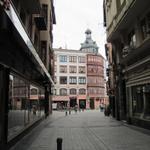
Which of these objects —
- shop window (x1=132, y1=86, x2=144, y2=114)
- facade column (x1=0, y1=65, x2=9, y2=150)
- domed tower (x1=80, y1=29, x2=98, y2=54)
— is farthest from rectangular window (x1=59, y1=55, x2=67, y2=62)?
facade column (x1=0, y1=65, x2=9, y2=150)

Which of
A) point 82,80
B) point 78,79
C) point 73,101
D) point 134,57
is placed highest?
point 78,79

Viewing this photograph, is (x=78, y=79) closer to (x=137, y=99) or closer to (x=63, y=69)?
(x=63, y=69)

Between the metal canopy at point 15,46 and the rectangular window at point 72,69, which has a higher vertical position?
the rectangular window at point 72,69

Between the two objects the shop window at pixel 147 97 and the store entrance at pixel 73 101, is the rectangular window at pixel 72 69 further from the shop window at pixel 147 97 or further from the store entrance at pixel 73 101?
the shop window at pixel 147 97

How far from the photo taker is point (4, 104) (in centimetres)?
1053

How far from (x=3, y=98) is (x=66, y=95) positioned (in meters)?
72.5

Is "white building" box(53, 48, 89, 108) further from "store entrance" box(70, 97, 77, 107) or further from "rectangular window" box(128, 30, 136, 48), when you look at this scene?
"rectangular window" box(128, 30, 136, 48)

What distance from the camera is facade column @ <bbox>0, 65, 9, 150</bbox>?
33.3 ft

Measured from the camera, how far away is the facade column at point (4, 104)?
1015 centimetres

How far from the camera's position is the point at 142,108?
1864 cm

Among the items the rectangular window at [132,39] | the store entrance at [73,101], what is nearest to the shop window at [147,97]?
the rectangular window at [132,39]

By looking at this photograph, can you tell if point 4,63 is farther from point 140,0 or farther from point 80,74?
point 80,74

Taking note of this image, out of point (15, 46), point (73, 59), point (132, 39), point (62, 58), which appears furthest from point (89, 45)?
point (15, 46)

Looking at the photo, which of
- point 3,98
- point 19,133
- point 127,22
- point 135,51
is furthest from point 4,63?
point 127,22
